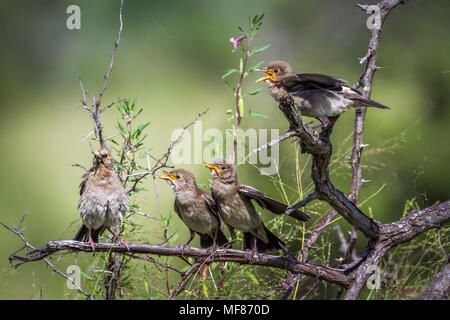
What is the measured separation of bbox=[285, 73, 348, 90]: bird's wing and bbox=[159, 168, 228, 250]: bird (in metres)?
0.98

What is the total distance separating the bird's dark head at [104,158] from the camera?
376 centimetres

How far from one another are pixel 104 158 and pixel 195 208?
2.37 ft

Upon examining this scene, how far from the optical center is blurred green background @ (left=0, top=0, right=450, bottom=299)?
7.30 meters

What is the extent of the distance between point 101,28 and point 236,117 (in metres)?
7.89

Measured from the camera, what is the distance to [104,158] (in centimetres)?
382

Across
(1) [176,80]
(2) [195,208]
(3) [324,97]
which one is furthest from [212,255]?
(1) [176,80]

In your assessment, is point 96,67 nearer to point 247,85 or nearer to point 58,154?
point 58,154

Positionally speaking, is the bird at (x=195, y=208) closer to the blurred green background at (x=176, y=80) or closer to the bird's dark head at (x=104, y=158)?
the bird's dark head at (x=104, y=158)

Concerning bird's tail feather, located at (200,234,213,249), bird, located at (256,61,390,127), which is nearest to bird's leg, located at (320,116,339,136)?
bird, located at (256,61,390,127)

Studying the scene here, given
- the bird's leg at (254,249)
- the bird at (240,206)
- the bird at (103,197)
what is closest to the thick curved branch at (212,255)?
the bird's leg at (254,249)

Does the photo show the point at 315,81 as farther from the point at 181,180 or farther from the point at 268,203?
the point at 181,180
